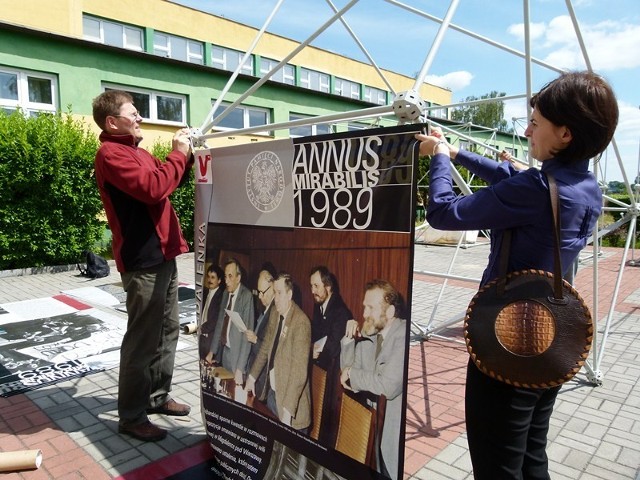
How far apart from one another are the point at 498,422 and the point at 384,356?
464 millimetres

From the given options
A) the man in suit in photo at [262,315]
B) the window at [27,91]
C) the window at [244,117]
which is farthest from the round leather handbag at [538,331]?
the window at [244,117]

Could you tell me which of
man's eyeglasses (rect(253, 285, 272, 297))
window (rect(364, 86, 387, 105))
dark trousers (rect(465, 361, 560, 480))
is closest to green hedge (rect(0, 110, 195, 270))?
man's eyeglasses (rect(253, 285, 272, 297))

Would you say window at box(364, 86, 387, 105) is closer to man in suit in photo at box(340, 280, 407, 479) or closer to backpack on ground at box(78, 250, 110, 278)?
backpack on ground at box(78, 250, 110, 278)

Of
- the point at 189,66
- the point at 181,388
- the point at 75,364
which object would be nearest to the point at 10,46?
the point at 189,66

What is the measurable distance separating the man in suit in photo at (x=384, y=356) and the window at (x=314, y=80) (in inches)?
1058

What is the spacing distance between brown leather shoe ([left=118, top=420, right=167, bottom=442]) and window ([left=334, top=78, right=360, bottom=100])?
27563mm

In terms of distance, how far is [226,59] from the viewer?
24.1m

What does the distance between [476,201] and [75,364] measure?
13.7ft

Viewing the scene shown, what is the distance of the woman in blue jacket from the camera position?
5.40ft

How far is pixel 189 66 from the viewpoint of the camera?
16.0 meters

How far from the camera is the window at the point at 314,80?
27375 mm

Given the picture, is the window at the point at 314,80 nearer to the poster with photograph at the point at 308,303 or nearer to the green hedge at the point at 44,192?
the green hedge at the point at 44,192

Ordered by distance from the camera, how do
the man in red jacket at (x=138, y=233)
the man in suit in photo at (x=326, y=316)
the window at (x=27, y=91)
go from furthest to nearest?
the window at (x=27, y=91) < the man in red jacket at (x=138, y=233) < the man in suit in photo at (x=326, y=316)

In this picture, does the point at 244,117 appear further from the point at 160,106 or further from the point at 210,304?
the point at 210,304
